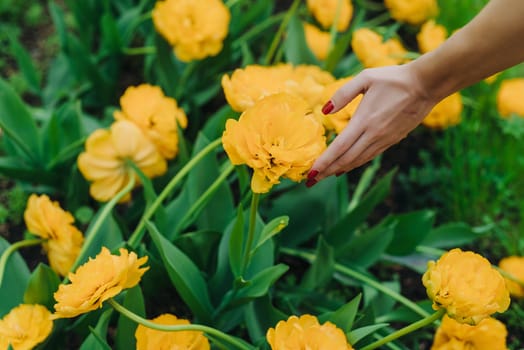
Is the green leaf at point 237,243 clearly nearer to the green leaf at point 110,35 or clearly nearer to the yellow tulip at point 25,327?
the yellow tulip at point 25,327

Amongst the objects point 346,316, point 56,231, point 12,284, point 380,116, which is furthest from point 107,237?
point 380,116

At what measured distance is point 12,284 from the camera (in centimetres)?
125

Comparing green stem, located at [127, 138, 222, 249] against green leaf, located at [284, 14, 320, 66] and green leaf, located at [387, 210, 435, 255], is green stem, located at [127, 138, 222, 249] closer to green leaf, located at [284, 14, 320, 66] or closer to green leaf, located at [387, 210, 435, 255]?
green leaf, located at [387, 210, 435, 255]

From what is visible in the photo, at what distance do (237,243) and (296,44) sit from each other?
0.84 meters

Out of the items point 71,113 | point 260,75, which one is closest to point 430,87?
point 260,75

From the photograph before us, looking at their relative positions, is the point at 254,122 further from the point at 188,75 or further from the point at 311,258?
the point at 188,75

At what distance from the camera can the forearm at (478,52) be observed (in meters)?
0.82

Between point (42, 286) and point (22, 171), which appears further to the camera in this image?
point (22, 171)

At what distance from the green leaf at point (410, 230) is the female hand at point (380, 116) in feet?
1.89

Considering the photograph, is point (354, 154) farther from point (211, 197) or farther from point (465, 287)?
point (211, 197)

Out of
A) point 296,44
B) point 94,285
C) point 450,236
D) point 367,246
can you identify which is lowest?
point 450,236

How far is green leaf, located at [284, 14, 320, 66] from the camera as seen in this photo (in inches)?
71.0

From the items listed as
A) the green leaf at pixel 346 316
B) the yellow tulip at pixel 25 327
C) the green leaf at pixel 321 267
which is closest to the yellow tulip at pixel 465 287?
the green leaf at pixel 346 316

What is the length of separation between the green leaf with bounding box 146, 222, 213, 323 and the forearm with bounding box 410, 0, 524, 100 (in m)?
0.53
